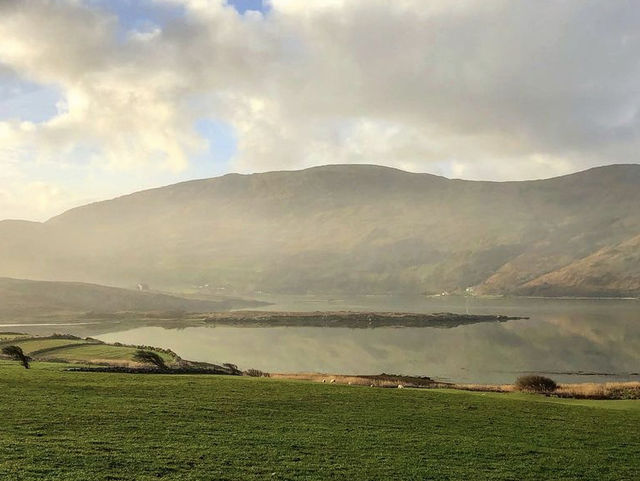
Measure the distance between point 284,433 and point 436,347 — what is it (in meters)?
79.9

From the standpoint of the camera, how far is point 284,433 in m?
22.9

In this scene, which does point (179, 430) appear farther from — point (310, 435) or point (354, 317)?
point (354, 317)

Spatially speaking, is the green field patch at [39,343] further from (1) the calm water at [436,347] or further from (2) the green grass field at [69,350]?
(1) the calm water at [436,347]

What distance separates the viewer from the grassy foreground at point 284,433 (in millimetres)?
18438

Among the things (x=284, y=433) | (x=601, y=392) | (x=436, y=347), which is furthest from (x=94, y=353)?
(x=436, y=347)

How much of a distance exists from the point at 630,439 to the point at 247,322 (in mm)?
133775

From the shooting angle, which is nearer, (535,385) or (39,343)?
(535,385)

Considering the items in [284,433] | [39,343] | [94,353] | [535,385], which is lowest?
[94,353]

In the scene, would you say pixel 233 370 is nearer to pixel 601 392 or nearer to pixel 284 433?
pixel 284 433

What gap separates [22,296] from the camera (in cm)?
18688

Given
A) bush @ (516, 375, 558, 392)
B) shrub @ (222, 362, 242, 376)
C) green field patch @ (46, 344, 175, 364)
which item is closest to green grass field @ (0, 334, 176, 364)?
green field patch @ (46, 344, 175, 364)

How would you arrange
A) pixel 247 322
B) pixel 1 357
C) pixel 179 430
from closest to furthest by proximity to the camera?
pixel 179 430
pixel 1 357
pixel 247 322

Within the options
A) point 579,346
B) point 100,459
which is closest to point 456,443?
point 100,459

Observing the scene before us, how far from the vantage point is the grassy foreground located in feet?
60.5
